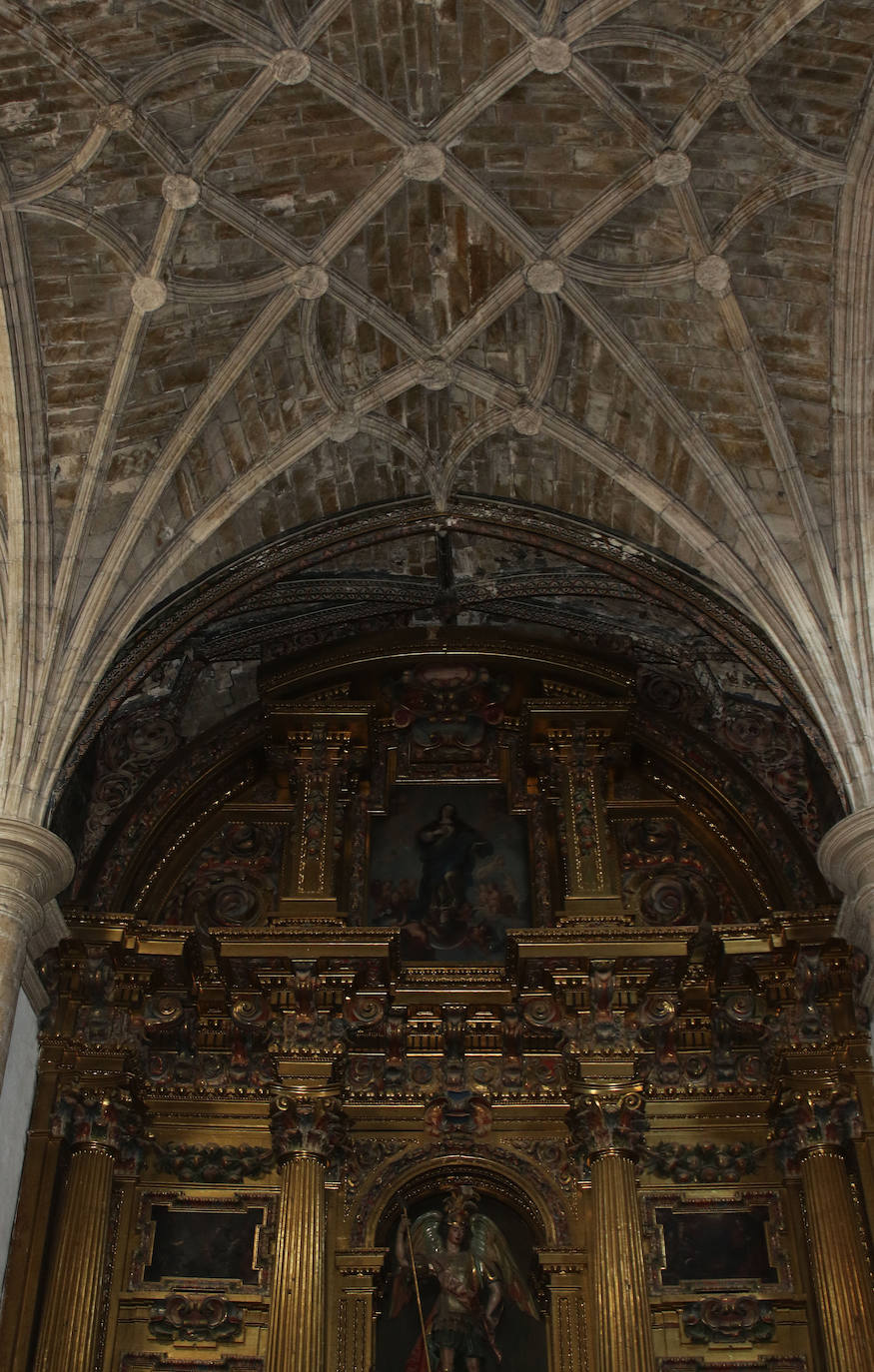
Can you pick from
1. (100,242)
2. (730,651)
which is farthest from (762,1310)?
(100,242)

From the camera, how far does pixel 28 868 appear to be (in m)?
11.7

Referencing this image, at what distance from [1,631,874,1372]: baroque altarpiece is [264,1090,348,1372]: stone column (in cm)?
2

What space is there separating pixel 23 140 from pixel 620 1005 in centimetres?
828

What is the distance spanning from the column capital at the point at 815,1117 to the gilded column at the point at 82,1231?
5200 mm

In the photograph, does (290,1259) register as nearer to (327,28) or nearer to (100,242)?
(100,242)

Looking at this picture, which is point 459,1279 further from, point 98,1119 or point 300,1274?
point 98,1119

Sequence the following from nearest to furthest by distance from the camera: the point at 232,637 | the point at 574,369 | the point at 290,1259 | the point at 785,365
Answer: the point at 290,1259 → the point at 785,365 → the point at 574,369 → the point at 232,637

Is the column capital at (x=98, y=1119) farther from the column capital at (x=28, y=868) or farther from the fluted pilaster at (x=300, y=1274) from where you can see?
the column capital at (x=28, y=868)

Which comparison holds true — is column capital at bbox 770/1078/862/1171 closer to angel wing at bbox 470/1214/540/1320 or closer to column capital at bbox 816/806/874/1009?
column capital at bbox 816/806/874/1009

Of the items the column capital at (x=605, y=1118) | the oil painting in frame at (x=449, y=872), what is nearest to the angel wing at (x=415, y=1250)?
the column capital at (x=605, y=1118)

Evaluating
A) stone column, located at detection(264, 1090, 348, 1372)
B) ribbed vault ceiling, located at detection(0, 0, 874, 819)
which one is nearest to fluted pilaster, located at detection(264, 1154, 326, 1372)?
stone column, located at detection(264, 1090, 348, 1372)

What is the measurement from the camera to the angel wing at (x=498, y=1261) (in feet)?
42.9

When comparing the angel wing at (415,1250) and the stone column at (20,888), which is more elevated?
the stone column at (20,888)

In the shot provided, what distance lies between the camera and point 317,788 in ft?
50.9
